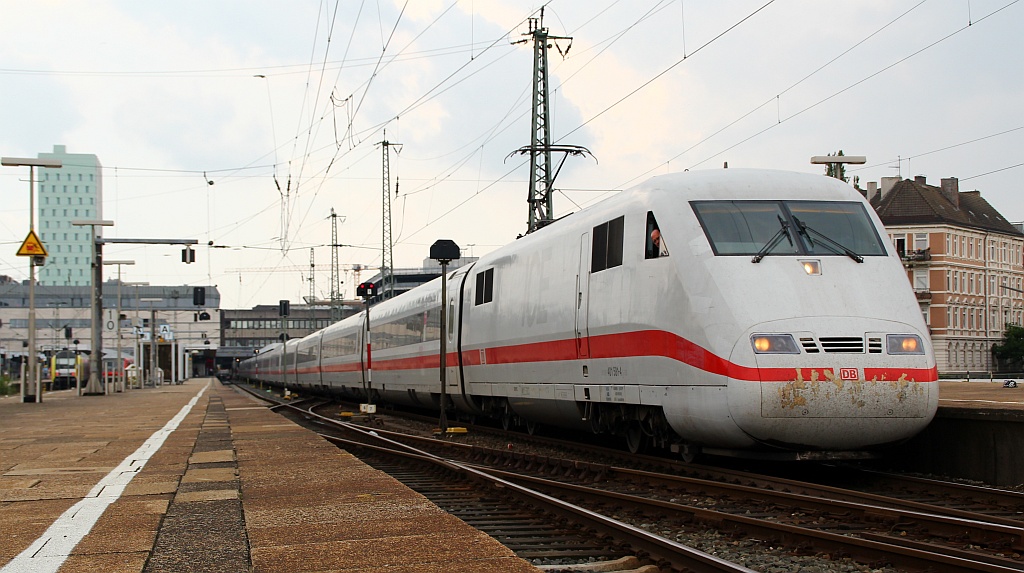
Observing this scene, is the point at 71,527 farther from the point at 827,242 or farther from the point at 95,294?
the point at 95,294

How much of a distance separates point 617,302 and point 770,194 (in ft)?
7.08

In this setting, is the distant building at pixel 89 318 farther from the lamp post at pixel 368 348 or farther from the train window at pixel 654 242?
the train window at pixel 654 242

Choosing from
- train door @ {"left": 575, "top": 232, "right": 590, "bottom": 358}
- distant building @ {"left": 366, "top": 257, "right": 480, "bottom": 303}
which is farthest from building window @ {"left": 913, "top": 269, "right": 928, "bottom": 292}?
train door @ {"left": 575, "top": 232, "right": 590, "bottom": 358}

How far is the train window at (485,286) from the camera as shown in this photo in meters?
18.7

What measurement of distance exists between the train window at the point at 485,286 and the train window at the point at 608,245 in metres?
5.26

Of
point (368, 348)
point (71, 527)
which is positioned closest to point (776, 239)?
point (71, 527)

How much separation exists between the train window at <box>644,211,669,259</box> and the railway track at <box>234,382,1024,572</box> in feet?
7.68

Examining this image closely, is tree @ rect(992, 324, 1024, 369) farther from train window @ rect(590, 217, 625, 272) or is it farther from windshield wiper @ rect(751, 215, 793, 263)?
windshield wiper @ rect(751, 215, 793, 263)

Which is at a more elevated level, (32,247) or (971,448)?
(32,247)

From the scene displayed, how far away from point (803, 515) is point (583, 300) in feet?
18.2

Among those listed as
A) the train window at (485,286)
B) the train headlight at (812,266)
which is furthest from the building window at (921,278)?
the train headlight at (812,266)

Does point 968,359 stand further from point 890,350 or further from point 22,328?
point 22,328

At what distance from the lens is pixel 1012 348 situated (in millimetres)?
71750

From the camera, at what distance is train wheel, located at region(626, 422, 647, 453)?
1310cm
